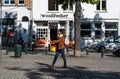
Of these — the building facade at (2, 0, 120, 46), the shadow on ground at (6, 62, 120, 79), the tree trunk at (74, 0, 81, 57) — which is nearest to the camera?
the shadow on ground at (6, 62, 120, 79)

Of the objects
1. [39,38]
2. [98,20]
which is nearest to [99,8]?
[98,20]

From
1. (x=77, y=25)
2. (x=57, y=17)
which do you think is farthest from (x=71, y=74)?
(x=57, y=17)

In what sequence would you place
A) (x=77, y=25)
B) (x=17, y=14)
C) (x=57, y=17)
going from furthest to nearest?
(x=57, y=17), (x=17, y=14), (x=77, y=25)

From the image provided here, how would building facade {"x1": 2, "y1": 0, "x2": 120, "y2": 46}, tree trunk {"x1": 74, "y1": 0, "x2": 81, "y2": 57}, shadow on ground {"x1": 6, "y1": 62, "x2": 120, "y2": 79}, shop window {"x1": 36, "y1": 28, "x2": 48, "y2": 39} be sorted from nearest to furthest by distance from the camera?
shadow on ground {"x1": 6, "y1": 62, "x2": 120, "y2": 79} < tree trunk {"x1": 74, "y1": 0, "x2": 81, "y2": 57} < building facade {"x1": 2, "y1": 0, "x2": 120, "y2": 46} < shop window {"x1": 36, "y1": 28, "x2": 48, "y2": 39}

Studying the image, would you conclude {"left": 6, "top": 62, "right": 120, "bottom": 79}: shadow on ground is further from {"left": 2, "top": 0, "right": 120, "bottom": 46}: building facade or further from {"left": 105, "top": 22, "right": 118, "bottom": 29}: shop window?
{"left": 105, "top": 22, "right": 118, "bottom": 29}: shop window

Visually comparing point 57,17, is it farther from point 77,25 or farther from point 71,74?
point 71,74

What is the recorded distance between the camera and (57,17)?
52438 millimetres

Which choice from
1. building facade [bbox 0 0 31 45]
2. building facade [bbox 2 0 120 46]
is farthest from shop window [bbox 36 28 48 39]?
building facade [bbox 0 0 31 45]

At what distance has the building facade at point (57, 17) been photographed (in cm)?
5234

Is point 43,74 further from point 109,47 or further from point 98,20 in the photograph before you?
point 98,20

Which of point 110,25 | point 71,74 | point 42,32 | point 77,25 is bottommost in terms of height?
point 71,74

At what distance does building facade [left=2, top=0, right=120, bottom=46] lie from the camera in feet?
172

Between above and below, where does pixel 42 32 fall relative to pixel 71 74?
above

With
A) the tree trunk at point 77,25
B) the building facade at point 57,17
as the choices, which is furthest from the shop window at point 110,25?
the tree trunk at point 77,25
